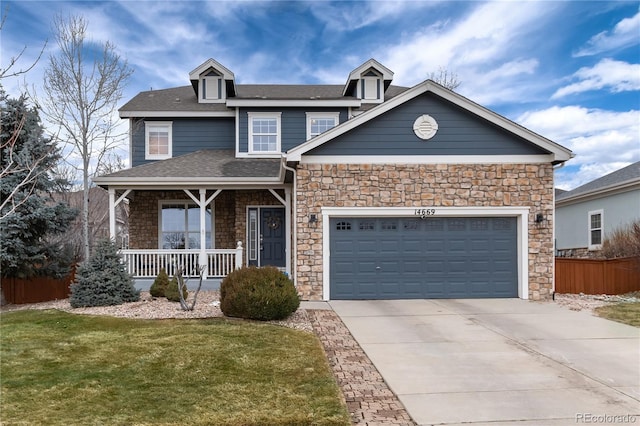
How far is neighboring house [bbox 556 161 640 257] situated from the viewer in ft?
60.3

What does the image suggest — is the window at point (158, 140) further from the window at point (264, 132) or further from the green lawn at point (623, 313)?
the green lawn at point (623, 313)

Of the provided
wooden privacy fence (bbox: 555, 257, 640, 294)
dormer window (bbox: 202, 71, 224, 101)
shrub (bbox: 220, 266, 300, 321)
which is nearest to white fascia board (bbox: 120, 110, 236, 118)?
dormer window (bbox: 202, 71, 224, 101)

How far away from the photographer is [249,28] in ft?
48.5

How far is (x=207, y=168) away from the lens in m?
14.9

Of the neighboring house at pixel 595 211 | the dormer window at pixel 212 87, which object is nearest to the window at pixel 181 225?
the dormer window at pixel 212 87

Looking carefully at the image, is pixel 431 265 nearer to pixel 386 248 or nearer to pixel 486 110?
pixel 386 248

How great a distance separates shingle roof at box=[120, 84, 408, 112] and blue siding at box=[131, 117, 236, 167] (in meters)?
0.46

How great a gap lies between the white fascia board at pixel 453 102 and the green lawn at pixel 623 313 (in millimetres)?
3719

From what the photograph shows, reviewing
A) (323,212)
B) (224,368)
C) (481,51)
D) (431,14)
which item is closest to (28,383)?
(224,368)

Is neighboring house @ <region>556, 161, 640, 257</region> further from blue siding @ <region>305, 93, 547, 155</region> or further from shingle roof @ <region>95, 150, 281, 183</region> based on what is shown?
shingle roof @ <region>95, 150, 281, 183</region>

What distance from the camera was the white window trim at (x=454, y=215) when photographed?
40.3ft

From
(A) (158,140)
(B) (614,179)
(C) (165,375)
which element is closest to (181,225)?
(A) (158,140)

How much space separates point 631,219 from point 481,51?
8.25 meters

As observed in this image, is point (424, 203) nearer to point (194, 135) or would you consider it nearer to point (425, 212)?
point (425, 212)
